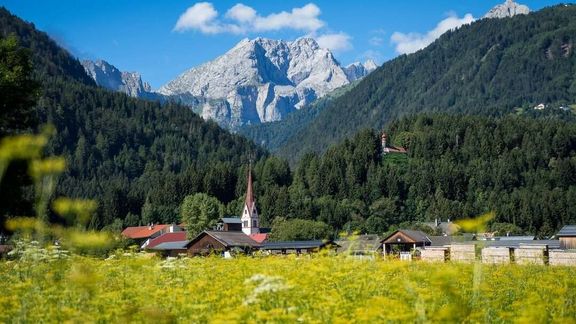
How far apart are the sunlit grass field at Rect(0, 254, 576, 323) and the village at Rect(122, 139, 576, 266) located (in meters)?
0.83

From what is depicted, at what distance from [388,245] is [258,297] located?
3204 inches

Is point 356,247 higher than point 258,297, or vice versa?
point 356,247

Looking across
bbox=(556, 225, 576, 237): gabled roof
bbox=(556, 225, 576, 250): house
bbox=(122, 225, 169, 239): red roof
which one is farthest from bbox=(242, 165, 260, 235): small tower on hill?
bbox=(556, 225, 576, 250): house

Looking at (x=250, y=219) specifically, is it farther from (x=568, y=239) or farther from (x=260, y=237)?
(x=568, y=239)

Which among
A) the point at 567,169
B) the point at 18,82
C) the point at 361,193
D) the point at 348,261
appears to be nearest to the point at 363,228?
the point at 361,193

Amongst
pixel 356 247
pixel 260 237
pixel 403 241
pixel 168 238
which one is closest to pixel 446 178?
pixel 260 237

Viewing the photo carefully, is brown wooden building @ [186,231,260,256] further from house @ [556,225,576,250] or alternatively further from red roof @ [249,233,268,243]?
house @ [556,225,576,250]

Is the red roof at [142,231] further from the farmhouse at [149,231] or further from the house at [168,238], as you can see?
the house at [168,238]

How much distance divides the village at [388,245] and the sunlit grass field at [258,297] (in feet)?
2.72

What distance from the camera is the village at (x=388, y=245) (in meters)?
15.9

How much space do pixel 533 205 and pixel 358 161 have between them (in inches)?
1827

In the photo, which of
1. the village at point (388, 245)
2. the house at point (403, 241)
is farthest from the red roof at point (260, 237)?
the house at point (403, 241)

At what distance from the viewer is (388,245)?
8838 cm

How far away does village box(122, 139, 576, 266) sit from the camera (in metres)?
15.9
